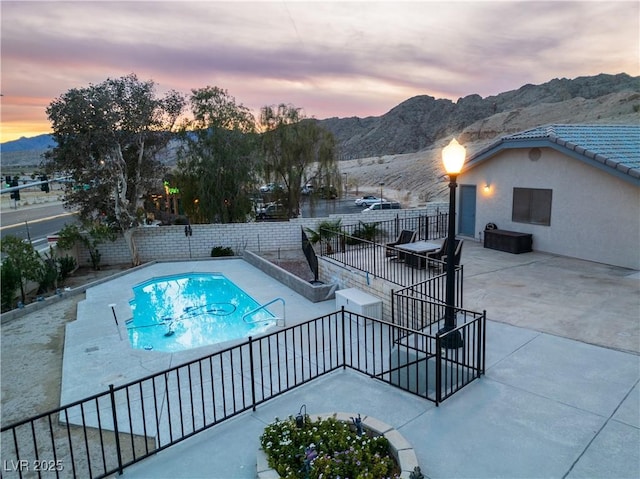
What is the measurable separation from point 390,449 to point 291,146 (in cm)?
1910

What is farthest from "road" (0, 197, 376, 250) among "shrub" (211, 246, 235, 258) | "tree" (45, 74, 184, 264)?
"tree" (45, 74, 184, 264)

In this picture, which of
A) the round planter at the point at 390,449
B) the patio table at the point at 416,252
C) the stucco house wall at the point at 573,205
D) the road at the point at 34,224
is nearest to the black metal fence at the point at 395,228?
the stucco house wall at the point at 573,205

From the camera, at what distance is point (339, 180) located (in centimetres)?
2364

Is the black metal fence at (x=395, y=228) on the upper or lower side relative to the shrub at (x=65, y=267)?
upper

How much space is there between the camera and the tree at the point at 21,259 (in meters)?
11.4

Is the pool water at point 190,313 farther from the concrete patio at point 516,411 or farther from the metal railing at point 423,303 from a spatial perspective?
the concrete patio at point 516,411

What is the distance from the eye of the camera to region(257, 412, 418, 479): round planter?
379cm

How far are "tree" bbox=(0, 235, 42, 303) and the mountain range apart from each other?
1891 inches

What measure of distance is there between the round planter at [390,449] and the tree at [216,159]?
14890mm

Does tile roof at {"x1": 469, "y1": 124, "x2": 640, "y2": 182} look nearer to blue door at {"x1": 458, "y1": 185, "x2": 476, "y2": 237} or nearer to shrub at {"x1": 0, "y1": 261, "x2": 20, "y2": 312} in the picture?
blue door at {"x1": 458, "y1": 185, "x2": 476, "y2": 237}

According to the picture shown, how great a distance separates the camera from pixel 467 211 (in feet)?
51.0

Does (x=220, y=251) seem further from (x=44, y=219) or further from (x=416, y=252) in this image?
(x=44, y=219)

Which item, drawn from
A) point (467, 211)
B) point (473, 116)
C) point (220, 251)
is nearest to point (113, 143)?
point (220, 251)

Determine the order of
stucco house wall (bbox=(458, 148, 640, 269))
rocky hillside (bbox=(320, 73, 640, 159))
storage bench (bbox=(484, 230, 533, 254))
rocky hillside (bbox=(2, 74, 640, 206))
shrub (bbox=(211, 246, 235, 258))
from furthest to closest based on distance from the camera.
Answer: rocky hillside (bbox=(320, 73, 640, 159))
rocky hillside (bbox=(2, 74, 640, 206))
shrub (bbox=(211, 246, 235, 258))
storage bench (bbox=(484, 230, 533, 254))
stucco house wall (bbox=(458, 148, 640, 269))
